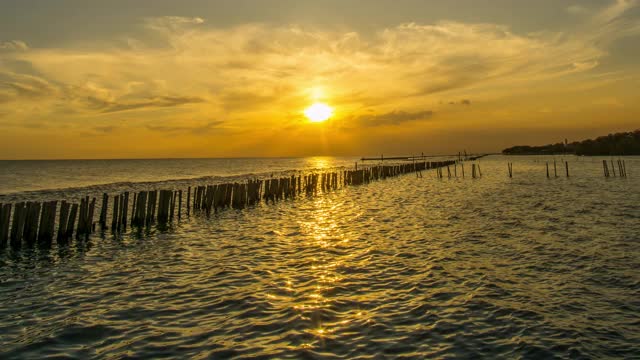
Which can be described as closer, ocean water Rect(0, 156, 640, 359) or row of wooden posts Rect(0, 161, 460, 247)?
ocean water Rect(0, 156, 640, 359)

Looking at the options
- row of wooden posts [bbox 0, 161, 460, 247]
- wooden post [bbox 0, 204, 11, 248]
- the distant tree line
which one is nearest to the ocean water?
wooden post [bbox 0, 204, 11, 248]

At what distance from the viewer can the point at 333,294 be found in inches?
345

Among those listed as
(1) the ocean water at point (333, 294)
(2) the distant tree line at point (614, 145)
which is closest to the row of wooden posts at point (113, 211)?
(1) the ocean water at point (333, 294)

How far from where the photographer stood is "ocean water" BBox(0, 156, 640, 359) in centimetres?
636

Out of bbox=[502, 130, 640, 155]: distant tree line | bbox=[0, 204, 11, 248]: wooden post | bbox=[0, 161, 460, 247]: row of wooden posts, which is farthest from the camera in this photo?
bbox=[502, 130, 640, 155]: distant tree line

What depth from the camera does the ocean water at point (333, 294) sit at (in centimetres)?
636

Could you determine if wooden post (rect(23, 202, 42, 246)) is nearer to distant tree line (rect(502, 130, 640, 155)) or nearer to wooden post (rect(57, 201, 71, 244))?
wooden post (rect(57, 201, 71, 244))

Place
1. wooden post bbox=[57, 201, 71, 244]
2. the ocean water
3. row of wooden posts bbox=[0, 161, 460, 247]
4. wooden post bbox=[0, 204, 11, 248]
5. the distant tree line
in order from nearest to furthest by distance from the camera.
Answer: the ocean water < wooden post bbox=[0, 204, 11, 248] < row of wooden posts bbox=[0, 161, 460, 247] < wooden post bbox=[57, 201, 71, 244] < the distant tree line

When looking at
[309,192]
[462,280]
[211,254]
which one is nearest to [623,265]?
[462,280]

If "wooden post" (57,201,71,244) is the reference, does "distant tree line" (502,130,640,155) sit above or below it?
above

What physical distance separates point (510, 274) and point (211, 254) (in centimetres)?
867

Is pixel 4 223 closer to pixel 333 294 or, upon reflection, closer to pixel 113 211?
pixel 113 211

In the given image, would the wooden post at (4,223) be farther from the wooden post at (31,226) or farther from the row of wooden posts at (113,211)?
the wooden post at (31,226)

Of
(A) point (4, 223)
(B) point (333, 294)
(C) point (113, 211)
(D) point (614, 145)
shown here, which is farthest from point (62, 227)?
(D) point (614, 145)
